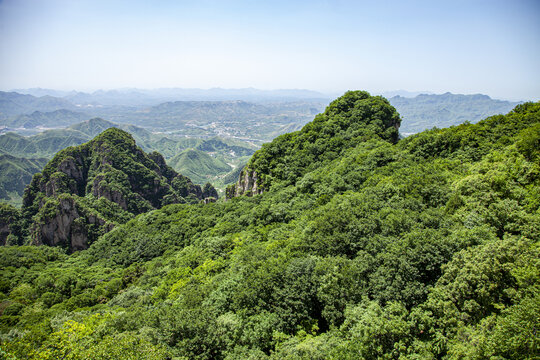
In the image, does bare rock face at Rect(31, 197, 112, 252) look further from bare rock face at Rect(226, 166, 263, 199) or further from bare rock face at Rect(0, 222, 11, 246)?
bare rock face at Rect(226, 166, 263, 199)

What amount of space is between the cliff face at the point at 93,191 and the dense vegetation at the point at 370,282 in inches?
2364

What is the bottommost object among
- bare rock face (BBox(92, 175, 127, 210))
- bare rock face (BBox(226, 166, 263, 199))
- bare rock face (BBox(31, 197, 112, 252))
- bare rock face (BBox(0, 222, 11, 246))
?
bare rock face (BBox(0, 222, 11, 246))

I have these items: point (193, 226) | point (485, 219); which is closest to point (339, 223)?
point (485, 219)

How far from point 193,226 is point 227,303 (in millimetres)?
51455

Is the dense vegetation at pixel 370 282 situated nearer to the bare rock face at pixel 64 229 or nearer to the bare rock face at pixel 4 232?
the bare rock face at pixel 64 229

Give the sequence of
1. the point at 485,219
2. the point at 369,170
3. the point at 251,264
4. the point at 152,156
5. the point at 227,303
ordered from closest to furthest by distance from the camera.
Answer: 1. the point at 485,219
2. the point at 227,303
3. the point at 251,264
4. the point at 369,170
5. the point at 152,156

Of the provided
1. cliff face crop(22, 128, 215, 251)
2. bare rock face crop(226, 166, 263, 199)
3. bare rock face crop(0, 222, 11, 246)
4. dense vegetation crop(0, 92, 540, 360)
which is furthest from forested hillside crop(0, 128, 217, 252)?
dense vegetation crop(0, 92, 540, 360)

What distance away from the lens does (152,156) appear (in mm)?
177000

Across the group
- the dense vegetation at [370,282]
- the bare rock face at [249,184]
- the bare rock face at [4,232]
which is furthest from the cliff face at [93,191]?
the bare rock face at [249,184]

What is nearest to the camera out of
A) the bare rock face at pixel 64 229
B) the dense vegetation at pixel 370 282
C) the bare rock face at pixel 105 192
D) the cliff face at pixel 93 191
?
the dense vegetation at pixel 370 282

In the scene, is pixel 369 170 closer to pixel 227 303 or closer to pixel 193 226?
pixel 227 303

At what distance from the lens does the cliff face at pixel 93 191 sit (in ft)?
335

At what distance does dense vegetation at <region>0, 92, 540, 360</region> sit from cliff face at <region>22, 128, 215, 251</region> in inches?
2364

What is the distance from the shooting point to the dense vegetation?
15.9 meters
